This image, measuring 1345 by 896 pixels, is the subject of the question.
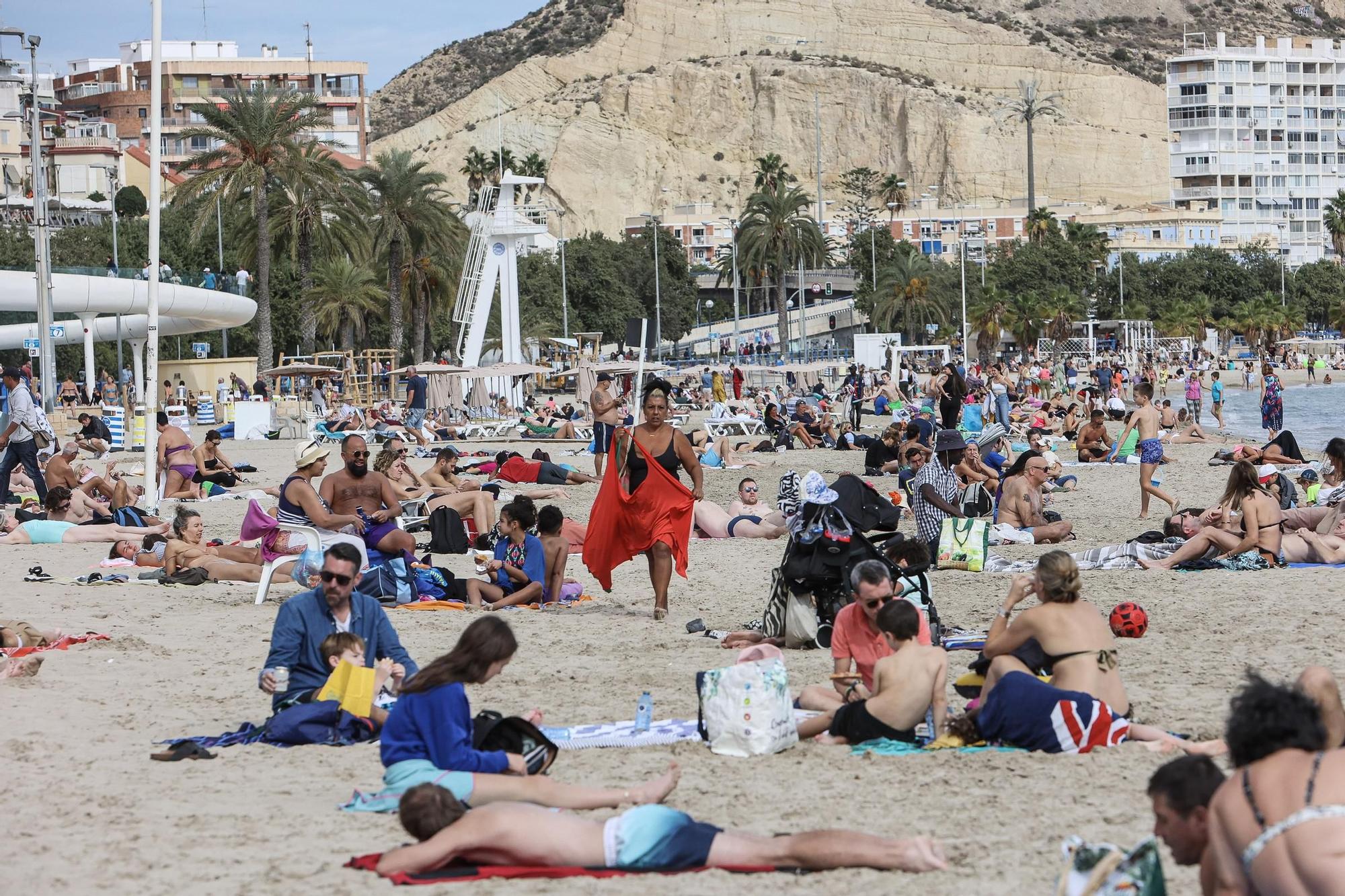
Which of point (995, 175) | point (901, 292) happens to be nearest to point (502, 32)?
point (995, 175)

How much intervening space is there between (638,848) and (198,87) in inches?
3747

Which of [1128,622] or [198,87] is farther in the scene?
[198,87]

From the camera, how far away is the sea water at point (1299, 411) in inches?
1348

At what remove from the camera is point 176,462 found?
1670 centimetres

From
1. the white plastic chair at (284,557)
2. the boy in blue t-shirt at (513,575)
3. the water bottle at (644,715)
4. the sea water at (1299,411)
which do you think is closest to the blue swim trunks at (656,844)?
the water bottle at (644,715)

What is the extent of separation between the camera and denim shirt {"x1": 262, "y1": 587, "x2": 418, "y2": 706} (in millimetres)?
6414

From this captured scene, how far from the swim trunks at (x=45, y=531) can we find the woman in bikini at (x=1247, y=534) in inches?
340

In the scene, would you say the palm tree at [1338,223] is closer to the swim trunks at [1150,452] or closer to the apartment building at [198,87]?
the apartment building at [198,87]

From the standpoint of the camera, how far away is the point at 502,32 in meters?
179

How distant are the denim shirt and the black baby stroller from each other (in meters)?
2.39

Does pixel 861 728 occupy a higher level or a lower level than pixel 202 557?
lower

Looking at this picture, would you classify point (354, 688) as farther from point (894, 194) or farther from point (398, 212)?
point (894, 194)

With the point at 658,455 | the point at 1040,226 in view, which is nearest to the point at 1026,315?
the point at 1040,226

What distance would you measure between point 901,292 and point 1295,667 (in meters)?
70.1
